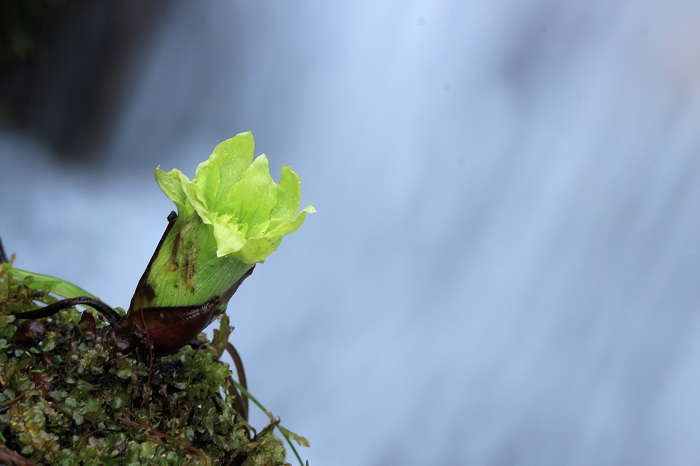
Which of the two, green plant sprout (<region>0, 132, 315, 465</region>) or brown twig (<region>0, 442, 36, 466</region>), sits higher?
green plant sprout (<region>0, 132, 315, 465</region>)

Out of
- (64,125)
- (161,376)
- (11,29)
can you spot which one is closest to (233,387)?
(161,376)

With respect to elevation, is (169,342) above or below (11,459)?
above

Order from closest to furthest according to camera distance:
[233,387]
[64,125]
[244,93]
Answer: [233,387], [244,93], [64,125]

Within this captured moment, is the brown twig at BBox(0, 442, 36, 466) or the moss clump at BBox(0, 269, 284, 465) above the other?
the moss clump at BBox(0, 269, 284, 465)

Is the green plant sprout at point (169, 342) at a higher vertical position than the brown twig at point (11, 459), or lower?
higher

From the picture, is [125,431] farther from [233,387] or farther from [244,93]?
[244,93]
